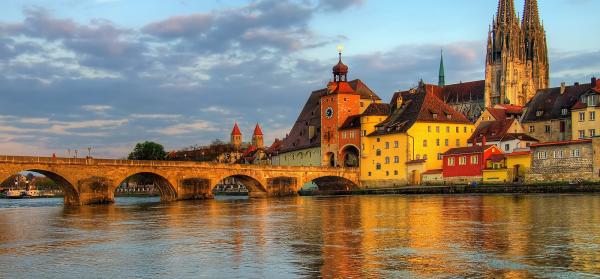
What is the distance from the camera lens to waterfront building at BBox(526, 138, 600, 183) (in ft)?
251

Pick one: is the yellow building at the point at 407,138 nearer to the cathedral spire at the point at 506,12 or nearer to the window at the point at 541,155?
the window at the point at 541,155

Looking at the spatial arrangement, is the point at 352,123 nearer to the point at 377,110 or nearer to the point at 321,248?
the point at 377,110

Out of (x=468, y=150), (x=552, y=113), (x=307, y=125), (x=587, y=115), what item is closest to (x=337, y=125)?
(x=307, y=125)

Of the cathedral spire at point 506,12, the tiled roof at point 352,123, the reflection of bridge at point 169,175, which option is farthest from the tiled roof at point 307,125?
the cathedral spire at point 506,12

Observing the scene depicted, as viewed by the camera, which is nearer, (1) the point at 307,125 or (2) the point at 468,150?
(2) the point at 468,150

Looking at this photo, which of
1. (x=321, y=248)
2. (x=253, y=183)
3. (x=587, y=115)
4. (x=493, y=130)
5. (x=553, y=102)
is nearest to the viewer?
(x=321, y=248)

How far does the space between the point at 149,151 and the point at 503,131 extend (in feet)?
258

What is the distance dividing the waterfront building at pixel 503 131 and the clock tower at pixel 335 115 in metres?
19.8

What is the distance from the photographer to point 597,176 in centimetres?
7544

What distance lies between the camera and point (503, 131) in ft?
322

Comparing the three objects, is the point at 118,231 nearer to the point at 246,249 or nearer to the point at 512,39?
the point at 246,249

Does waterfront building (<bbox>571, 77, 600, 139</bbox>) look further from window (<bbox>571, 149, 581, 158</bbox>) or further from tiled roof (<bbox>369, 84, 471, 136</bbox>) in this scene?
tiled roof (<bbox>369, 84, 471, 136</bbox>)

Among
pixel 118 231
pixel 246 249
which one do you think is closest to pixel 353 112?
pixel 118 231

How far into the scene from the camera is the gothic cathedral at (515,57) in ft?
525
